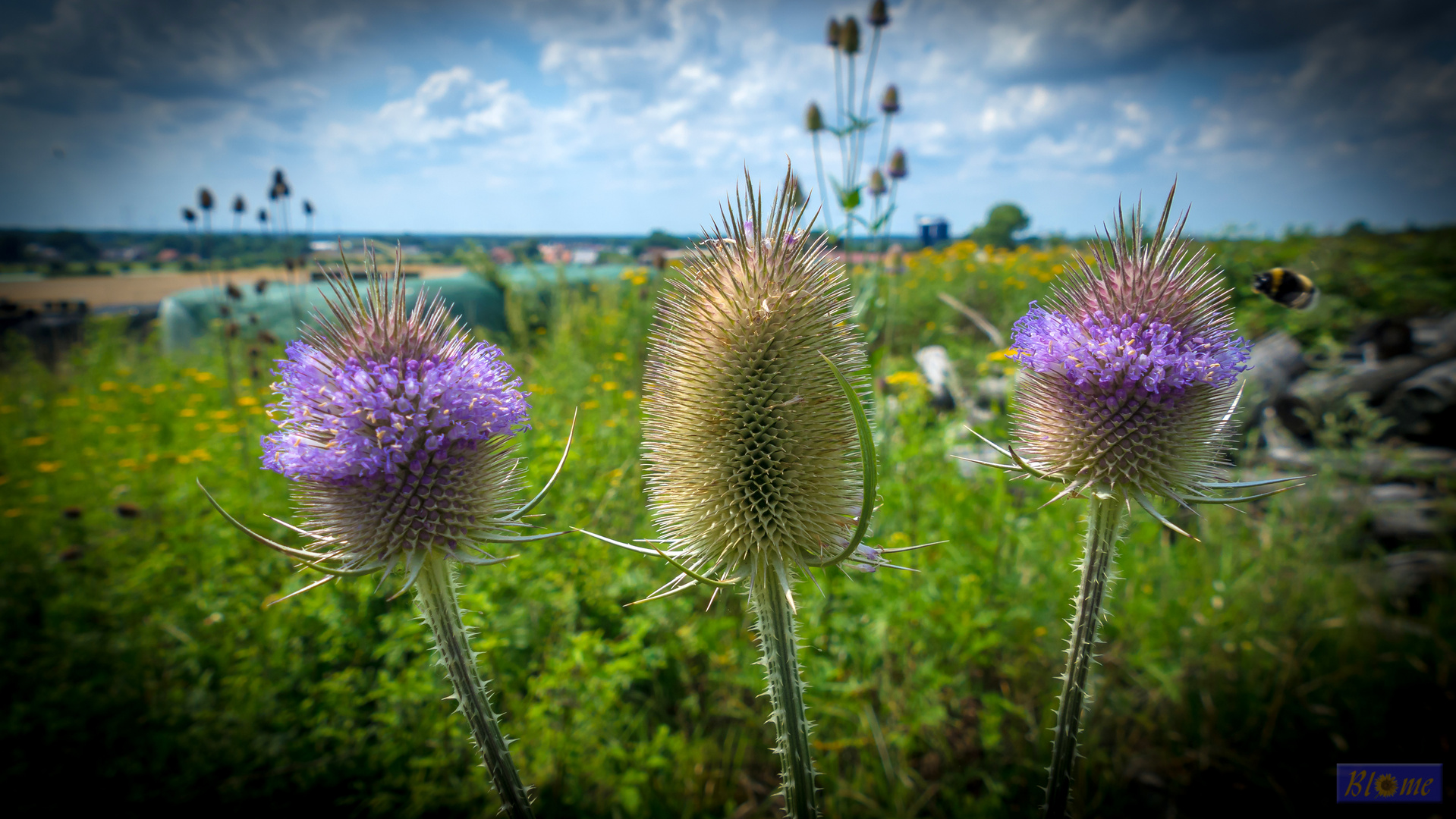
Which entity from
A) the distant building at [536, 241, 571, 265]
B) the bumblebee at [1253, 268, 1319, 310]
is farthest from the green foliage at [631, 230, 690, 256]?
the bumblebee at [1253, 268, 1319, 310]

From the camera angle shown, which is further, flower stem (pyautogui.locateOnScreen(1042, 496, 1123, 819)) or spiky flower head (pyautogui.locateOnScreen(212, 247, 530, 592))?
flower stem (pyautogui.locateOnScreen(1042, 496, 1123, 819))

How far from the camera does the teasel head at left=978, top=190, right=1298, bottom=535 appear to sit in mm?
1777

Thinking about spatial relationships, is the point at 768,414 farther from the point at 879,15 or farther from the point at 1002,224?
the point at 1002,224

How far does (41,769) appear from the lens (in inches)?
125

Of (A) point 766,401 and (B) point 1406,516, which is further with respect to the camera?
(B) point 1406,516

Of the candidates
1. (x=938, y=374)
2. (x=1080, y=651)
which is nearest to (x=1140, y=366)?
(x=1080, y=651)

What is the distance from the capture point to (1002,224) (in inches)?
312

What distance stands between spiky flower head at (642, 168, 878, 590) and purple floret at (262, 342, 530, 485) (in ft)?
1.84

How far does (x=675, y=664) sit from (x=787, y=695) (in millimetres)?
2302

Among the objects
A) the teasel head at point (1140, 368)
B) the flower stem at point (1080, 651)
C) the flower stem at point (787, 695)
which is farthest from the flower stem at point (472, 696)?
the teasel head at point (1140, 368)

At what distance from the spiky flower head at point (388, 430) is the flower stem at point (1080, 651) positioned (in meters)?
1.57

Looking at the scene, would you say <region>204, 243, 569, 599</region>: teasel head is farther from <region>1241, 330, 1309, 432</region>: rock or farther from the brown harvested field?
<region>1241, 330, 1309, 432</region>: rock

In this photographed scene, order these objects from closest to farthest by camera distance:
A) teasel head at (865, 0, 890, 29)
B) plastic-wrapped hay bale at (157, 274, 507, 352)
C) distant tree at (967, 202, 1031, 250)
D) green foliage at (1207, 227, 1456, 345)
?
1. teasel head at (865, 0, 890, 29)
2. distant tree at (967, 202, 1031, 250)
3. green foliage at (1207, 227, 1456, 345)
4. plastic-wrapped hay bale at (157, 274, 507, 352)

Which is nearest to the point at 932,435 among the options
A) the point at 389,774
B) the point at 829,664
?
the point at 829,664
